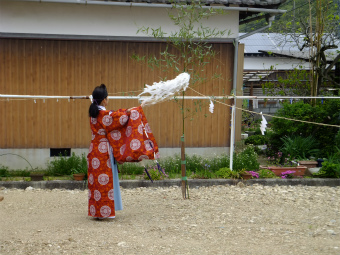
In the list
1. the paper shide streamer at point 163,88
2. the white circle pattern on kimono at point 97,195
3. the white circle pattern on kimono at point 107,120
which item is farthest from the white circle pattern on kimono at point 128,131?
the white circle pattern on kimono at point 97,195

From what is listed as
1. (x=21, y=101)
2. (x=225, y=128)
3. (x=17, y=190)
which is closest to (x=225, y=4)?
(x=225, y=128)

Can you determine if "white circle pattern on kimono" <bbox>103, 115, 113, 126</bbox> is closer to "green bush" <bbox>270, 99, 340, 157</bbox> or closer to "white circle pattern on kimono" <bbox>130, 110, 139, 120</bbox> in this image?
"white circle pattern on kimono" <bbox>130, 110, 139, 120</bbox>

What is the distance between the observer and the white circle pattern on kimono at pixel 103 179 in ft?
23.4

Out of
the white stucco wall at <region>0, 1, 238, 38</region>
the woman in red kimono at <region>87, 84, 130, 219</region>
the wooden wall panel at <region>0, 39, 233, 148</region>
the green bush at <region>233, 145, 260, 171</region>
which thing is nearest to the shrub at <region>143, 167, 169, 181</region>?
the wooden wall panel at <region>0, 39, 233, 148</region>

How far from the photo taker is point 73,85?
10.6m

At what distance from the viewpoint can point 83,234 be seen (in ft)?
20.0

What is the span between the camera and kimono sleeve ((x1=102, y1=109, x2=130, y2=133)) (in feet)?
23.1

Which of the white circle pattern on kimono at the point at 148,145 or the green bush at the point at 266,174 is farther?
the green bush at the point at 266,174

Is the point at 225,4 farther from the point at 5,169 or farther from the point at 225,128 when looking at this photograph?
the point at 5,169

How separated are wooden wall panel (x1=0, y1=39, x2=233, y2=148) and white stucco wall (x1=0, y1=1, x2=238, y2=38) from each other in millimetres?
316

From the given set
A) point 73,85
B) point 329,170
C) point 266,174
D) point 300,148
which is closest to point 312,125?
point 300,148

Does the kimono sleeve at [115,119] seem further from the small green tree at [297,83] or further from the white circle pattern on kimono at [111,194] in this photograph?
the small green tree at [297,83]

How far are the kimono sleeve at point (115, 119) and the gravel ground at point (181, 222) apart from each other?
1.30 m

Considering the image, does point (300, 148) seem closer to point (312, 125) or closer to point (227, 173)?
point (312, 125)
